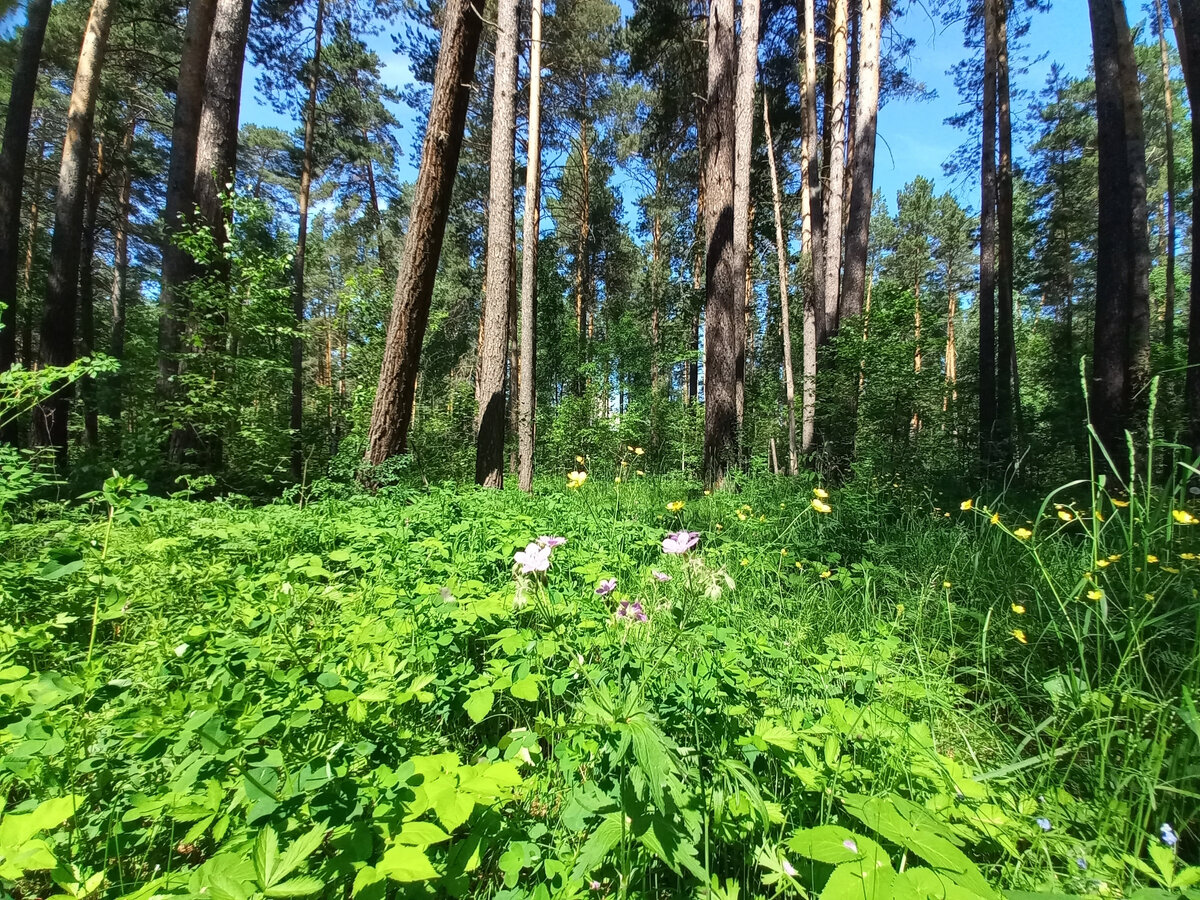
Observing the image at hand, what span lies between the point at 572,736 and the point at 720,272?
19.7ft

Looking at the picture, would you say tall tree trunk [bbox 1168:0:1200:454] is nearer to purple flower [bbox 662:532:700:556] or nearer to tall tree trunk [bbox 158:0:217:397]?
purple flower [bbox 662:532:700:556]

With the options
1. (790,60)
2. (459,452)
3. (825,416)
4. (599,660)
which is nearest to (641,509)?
(599,660)

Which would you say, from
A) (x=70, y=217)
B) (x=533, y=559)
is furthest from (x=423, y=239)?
(x=70, y=217)

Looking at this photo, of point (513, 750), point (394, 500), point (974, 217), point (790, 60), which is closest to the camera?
point (513, 750)

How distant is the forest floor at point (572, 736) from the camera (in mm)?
833

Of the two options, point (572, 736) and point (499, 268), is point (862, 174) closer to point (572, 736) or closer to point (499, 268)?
point (499, 268)

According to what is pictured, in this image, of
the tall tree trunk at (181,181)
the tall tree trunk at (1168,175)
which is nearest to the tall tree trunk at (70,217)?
the tall tree trunk at (181,181)

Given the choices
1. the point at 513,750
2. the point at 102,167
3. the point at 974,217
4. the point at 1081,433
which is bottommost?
the point at 513,750

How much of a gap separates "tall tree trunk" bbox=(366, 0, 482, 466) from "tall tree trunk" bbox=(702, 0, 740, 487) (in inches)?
124

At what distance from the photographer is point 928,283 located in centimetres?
2862

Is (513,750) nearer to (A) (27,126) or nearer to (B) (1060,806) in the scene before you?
(B) (1060,806)

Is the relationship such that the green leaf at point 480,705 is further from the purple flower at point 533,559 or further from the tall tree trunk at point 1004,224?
the tall tree trunk at point 1004,224

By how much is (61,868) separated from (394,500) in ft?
11.0

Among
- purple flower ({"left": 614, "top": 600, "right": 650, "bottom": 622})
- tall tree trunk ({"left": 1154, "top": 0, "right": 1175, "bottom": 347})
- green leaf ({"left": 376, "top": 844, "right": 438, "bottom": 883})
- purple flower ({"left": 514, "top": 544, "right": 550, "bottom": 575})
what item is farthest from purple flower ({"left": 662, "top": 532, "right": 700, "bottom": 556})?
tall tree trunk ({"left": 1154, "top": 0, "right": 1175, "bottom": 347})
